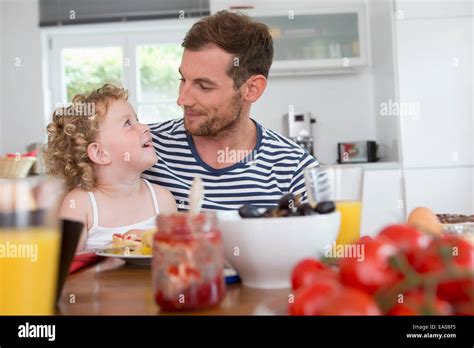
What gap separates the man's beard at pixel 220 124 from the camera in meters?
1.77

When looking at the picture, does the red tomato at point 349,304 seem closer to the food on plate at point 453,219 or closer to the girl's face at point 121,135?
the food on plate at point 453,219

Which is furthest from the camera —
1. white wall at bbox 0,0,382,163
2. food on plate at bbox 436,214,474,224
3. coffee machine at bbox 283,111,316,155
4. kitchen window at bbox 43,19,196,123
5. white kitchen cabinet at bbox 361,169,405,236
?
kitchen window at bbox 43,19,196,123

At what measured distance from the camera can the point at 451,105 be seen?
3.38m

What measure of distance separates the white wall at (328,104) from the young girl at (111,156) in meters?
2.34

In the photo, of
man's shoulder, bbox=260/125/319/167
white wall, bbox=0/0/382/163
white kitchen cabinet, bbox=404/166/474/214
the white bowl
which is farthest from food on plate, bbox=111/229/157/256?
white wall, bbox=0/0/382/163

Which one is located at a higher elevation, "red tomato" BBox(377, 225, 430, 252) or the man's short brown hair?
the man's short brown hair

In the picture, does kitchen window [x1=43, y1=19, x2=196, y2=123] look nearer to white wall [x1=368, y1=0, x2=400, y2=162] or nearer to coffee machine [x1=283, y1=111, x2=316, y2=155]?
coffee machine [x1=283, y1=111, x2=316, y2=155]

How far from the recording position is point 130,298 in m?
0.73

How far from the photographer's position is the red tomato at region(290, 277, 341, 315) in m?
0.48

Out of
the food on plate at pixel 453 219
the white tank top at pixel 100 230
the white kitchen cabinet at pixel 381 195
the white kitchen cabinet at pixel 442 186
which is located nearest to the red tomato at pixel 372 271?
the food on plate at pixel 453 219

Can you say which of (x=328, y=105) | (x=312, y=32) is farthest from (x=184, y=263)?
(x=328, y=105)

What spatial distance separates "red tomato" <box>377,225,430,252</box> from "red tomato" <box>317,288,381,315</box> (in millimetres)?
79

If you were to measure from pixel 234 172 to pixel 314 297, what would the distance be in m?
1.24

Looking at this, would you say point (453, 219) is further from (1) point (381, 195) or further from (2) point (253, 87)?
(1) point (381, 195)
